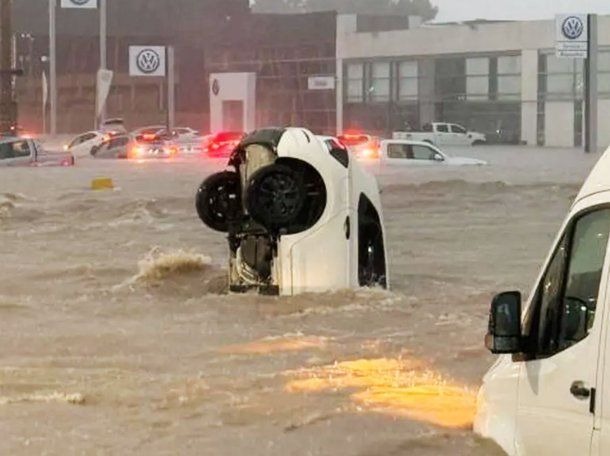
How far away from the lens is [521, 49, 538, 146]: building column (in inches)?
2788

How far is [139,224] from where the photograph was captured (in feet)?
82.7

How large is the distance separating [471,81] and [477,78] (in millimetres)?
433

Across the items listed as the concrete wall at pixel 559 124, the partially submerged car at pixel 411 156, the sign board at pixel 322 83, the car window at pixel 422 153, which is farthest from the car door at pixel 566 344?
the sign board at pixel 322 83

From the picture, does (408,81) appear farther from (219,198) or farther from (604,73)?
(219,198)

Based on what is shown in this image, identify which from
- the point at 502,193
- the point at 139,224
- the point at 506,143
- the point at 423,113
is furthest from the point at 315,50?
the point at 139,224

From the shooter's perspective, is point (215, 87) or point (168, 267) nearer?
point (168, 267)

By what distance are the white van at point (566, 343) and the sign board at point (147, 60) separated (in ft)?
219

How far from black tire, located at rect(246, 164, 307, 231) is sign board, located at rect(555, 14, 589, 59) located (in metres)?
42.5

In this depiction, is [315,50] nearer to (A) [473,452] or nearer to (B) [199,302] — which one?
(B) [199,302]

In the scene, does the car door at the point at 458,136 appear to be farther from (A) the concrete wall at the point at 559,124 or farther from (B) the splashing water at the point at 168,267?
(B) the splashing water at the point at 168,267

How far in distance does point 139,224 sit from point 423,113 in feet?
171

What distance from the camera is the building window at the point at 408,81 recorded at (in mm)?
76938

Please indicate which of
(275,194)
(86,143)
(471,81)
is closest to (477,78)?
(471,81)

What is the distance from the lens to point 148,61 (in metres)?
71.9
